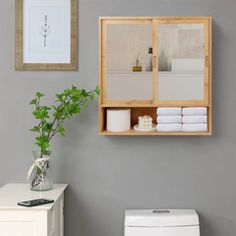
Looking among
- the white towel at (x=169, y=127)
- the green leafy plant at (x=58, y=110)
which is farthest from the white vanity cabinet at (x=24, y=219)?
the white towel at (x=169, y=127)

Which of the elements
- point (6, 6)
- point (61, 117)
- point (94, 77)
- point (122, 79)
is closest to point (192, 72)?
point (122, 79)

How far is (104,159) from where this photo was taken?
2914mm

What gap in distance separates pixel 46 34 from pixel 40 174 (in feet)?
2.81

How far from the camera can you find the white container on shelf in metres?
2.79

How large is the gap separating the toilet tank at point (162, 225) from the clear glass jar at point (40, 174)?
1.67 feet

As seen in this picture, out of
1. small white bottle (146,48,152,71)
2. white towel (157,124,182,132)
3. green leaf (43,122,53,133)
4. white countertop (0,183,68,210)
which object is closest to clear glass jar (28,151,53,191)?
white countertop (0,183,68,210)

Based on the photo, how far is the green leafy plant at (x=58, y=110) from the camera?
269cm

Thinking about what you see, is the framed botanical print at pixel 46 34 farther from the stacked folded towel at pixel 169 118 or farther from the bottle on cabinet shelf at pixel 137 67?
the stacked folded towel at pixel 169 118

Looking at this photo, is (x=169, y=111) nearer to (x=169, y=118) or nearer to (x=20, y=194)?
(x=169, y=118)

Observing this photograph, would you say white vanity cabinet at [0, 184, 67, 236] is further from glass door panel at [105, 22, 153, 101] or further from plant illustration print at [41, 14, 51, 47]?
plant illustration print at [41, 14, 51, 47]

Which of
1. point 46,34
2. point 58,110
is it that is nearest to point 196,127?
point 58,110

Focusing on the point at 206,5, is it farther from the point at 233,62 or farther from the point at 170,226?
the point at 170,226

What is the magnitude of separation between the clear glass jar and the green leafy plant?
45mm

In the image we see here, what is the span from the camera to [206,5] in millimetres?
2855
